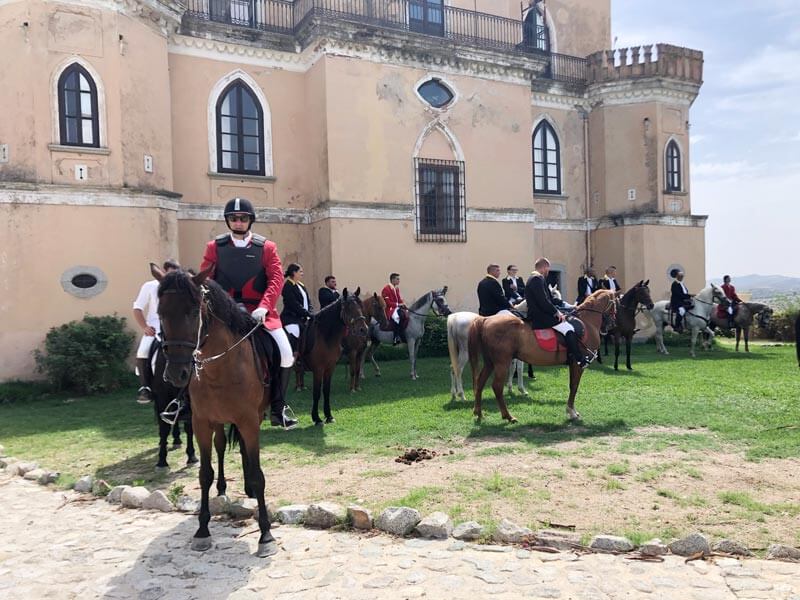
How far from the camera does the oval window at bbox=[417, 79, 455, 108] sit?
19.2 meters

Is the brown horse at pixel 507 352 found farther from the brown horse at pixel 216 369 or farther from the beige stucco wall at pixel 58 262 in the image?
the beige stucco wall at pixel 58 262

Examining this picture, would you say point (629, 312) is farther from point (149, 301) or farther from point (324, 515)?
point (324, 515)

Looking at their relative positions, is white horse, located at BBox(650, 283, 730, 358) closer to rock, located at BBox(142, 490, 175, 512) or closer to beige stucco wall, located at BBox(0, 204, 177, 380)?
beige stucco wall, located at BBox(0, 204, 177, 380)

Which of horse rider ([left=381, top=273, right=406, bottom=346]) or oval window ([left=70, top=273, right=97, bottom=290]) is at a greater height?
oval window ([left=70, top=273, right=97, bottom=290])

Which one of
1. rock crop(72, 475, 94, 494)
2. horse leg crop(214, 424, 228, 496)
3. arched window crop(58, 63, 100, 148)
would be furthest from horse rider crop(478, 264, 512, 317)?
arched window crop(58, 63, 100, 148)

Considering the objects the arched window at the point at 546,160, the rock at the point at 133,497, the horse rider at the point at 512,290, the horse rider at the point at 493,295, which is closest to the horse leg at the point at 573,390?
the horse rider at the point at 493,295

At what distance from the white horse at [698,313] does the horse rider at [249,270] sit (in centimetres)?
1468

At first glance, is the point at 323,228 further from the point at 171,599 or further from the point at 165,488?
the point at 171,599

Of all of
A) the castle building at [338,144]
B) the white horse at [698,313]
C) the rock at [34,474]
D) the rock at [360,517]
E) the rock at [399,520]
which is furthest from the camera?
the white horse at [698,313]

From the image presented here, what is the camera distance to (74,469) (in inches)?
309

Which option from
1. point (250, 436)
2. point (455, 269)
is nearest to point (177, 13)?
point (455, 269)

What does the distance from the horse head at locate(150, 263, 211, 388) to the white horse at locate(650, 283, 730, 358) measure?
16.1 metres

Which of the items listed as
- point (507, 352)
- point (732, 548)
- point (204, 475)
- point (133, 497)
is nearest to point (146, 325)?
point (133, 497)

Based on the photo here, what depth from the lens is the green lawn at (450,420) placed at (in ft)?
26.8
